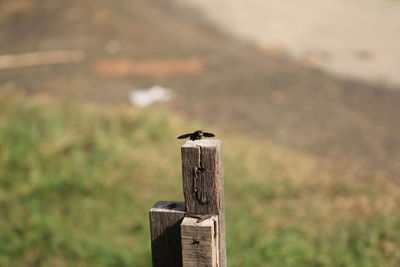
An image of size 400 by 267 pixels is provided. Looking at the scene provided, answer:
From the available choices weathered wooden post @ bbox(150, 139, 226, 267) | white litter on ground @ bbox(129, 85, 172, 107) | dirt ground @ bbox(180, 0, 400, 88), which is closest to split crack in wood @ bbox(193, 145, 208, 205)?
weathered wooden post @ bbox(150, 139, 226, 267)

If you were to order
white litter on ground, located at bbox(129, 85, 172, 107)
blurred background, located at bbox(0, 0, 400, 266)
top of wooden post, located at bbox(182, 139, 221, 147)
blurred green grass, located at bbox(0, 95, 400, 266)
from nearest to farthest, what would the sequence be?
top of wooden post, located at bbox(182, 139, 221, 147) → blurred green grass, located at bbox(0, 95, 400, 266) → blurred background, located at bbox(0, 0, 400, 266) → white litter on ground, located at bbox(129, 85, 172, 107)

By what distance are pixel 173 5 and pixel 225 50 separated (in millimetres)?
2522

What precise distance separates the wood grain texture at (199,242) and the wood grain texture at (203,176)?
0.03 metres

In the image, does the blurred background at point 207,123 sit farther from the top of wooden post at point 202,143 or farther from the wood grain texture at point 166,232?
the top of wooden post at point 202,143

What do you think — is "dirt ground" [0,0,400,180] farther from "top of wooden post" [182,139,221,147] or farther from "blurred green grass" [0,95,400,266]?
"top of wooden post" [182,139,221,147]

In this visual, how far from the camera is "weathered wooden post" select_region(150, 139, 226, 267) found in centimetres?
148

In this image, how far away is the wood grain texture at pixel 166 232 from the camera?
5.17ft

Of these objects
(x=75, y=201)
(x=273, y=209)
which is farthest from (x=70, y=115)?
(x=273, y=209)

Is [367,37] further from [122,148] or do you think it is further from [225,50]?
[122,148]

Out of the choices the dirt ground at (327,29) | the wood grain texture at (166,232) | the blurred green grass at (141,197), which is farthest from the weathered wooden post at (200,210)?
the dirt ground at (327,29)

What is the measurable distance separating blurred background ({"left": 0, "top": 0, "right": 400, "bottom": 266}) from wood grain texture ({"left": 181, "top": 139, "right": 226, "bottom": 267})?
2.13 meters

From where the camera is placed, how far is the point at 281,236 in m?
3.80

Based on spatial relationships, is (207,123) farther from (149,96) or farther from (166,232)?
(166,232)

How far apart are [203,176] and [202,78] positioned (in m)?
6.05
